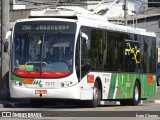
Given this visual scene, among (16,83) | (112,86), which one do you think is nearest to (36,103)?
(16,83)

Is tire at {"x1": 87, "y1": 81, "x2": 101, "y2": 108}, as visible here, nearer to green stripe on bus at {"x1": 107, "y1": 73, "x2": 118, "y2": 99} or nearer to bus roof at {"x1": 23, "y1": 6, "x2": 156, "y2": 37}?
green stripe on bus at {"x1": 107, "y1": 73, "x2": 118, "y2": 99}

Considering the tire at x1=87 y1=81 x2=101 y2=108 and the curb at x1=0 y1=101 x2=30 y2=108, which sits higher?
the tire at x1=87 y1=81 x2=101 y2=108

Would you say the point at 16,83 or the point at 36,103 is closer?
the point at 16,83


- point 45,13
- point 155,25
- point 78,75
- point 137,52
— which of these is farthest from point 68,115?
point 155,25

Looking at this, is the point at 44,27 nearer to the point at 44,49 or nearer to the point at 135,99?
the point at 44,49

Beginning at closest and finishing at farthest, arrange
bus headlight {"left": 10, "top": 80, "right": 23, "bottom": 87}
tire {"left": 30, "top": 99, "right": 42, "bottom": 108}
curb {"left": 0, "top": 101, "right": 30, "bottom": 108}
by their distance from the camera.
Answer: bus headlight {"left": 10, "top": 80, "right": 23, "bottom": 87}, curb {"left": 0, "top": 101, "right": 30, "bottom": 108}, tire {"left": 30, "top": 99, "right": 42, "bottom": 108}

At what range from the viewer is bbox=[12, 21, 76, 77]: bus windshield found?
20.5 m

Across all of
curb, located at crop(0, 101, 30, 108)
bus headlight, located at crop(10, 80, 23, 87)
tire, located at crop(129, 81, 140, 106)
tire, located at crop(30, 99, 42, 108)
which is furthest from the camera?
tire, located at crop(129, 81, 140, 106)

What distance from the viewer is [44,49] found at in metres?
20.7

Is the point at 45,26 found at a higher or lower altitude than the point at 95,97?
higher

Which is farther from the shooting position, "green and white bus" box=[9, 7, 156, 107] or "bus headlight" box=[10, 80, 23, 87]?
"bus headlight" box=[10, 80, 23, 87]

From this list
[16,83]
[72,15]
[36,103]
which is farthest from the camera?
[36,103]

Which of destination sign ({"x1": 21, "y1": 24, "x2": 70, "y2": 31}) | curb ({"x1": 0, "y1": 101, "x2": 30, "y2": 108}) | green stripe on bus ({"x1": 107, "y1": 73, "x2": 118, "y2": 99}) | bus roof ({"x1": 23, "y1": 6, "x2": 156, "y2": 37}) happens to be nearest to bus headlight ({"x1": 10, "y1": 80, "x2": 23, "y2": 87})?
curb ({"x1": 0, "y1": 101, "x2": 30, "y2": 108})

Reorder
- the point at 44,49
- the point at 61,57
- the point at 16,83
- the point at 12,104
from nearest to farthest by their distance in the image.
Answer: the point at 61,57
the point at 44,49
the point at 16,83
the point at 12,104
